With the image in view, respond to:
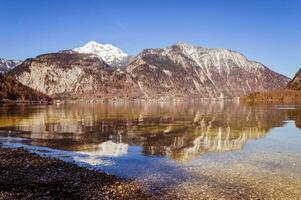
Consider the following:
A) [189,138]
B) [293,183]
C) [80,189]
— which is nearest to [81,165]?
[80,189]

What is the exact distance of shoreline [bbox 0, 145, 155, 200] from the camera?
76.4ft

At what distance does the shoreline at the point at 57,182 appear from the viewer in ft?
76.4

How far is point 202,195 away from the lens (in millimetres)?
24016

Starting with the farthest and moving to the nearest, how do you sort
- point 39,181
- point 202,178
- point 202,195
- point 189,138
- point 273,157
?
point 189,138 → point 273,157 → point 202,178 → point 39,181 → point 202,195

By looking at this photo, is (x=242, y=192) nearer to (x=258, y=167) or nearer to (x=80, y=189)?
(x=258, y=167)

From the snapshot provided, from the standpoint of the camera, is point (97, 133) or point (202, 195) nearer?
point (202, 195)

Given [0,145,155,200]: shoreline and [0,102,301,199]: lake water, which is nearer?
[0,145,155,200]: shoreline

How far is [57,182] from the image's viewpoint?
26.2 m

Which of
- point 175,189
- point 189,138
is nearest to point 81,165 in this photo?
point 175,189

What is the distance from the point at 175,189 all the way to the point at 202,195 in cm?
225

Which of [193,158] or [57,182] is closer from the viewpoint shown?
[57,182]

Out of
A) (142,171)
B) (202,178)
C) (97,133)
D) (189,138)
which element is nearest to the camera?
(202,178)

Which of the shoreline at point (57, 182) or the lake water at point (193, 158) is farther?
the lake water at point (193, 158)

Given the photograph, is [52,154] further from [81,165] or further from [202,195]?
[202,195]
